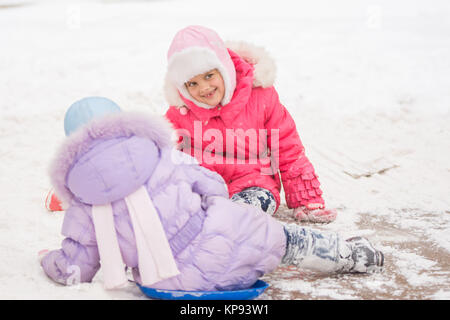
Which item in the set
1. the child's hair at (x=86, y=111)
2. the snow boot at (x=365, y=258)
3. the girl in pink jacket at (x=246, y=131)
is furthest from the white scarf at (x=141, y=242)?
the girl in pink jacket at (x=246, y=131)

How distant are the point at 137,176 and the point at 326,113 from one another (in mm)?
2430

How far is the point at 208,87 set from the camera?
221 centimetres

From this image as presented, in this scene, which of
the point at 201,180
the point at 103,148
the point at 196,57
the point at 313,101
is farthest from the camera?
the point at 313,101

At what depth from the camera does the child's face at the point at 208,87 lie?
7.27 ft

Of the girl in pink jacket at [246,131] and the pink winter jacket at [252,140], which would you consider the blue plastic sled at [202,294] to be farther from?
the pink winter jacket at [252,140]

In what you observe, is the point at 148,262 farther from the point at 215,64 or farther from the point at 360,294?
the point at 215,64

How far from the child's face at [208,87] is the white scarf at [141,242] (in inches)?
34.7

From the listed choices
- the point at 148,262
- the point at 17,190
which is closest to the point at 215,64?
the point at 148,262

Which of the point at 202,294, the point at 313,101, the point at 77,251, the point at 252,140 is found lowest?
the point at 202,294

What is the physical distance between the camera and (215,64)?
2.16 m

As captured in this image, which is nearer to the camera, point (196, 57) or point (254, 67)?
point (196, 57)

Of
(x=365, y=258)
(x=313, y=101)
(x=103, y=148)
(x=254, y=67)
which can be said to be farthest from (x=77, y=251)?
(x=313, y=101)

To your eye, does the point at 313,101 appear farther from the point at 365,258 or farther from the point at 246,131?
the point at 365,258

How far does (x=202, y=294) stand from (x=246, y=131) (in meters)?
1.06
